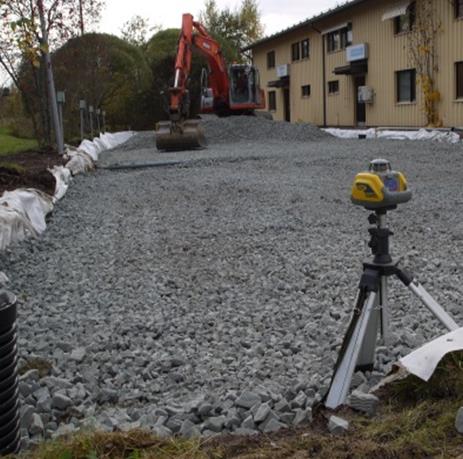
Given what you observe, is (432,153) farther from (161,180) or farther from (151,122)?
(151,122)

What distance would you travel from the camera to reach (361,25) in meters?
28.0

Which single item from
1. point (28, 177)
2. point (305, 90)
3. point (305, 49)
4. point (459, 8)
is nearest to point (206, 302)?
point (28, 177)

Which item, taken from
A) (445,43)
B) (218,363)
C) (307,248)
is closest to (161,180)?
(307,248)

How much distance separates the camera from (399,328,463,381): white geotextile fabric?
9.01 ft

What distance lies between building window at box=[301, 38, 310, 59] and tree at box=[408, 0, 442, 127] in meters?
10.6

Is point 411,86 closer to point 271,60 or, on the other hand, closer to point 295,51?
point 295,51

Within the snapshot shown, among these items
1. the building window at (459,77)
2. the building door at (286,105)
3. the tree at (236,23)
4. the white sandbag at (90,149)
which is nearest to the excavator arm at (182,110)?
the white sandbag at (90,149)

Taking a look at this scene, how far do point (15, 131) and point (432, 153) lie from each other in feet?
63.5

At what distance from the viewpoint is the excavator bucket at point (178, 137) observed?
61.7ft

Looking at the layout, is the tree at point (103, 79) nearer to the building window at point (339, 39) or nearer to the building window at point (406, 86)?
the building window at point (339, 39)

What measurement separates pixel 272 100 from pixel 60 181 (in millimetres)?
31015

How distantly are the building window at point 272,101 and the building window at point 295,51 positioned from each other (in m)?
4.51

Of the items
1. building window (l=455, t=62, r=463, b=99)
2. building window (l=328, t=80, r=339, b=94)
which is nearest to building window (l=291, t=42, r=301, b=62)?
building window (l=328, t=80, r=339, b=94)

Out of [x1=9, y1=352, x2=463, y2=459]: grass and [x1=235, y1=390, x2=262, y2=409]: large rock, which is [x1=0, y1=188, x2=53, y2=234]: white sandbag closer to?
[x1=235, y1=390, x2=262, y2=409]: large rock
